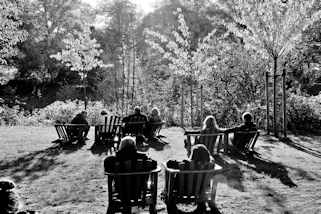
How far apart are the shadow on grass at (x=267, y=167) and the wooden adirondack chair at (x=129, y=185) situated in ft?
10.6

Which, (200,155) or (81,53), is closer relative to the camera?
(200,155)

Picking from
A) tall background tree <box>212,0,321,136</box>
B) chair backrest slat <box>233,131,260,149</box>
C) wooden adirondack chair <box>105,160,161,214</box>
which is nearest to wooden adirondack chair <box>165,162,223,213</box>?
wooden adirondack chair <box>105,160,161,214</box>

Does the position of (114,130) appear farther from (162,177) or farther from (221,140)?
(162,177)

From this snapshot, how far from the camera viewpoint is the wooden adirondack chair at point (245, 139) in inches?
382

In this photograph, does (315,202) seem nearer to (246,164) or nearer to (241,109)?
(246,164)

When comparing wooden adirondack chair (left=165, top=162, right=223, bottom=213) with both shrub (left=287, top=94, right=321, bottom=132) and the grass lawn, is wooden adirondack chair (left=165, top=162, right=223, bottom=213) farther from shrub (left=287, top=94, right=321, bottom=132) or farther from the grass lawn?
shrub (left=287, top=94, right=321, bottom=132)

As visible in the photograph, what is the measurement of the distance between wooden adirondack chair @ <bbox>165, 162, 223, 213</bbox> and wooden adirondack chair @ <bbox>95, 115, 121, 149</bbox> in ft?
19.8

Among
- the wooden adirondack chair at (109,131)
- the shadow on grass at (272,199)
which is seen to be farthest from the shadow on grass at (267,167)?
the wooden adirondack chair at (109,131)

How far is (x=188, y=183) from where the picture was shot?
5.53m

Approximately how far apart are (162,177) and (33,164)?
133 inches

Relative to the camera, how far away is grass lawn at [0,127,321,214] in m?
6.09

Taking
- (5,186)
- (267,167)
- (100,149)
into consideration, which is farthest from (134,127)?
(5,186)

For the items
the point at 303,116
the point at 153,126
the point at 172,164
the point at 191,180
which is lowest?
the point at 191,180

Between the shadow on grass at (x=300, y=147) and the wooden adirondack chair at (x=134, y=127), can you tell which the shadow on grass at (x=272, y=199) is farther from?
the wooden adirondack chair at (x=134, y=127)
